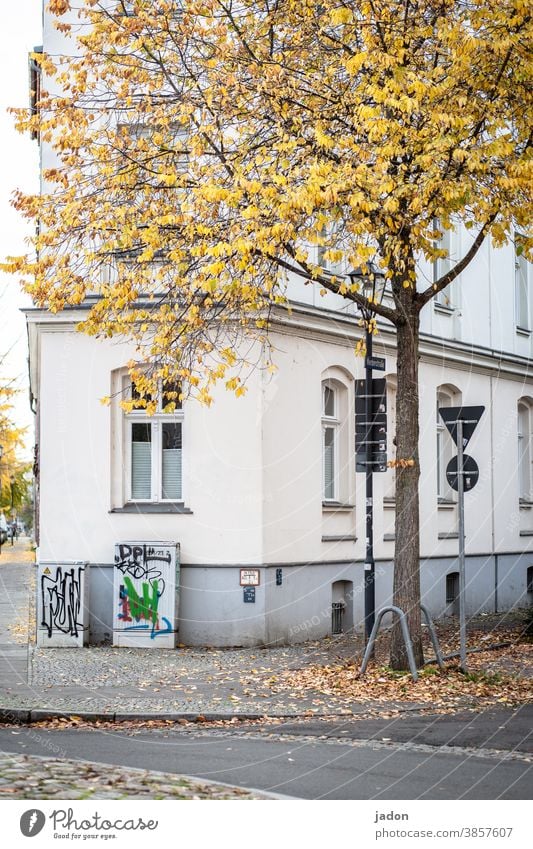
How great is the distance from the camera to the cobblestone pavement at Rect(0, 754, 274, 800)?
24.0 feet

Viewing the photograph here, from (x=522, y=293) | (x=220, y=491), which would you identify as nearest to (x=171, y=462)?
(x=220, y=491)

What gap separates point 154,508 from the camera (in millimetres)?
17969

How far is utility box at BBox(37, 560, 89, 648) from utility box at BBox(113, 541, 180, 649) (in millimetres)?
503

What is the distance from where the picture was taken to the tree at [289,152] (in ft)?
40.8

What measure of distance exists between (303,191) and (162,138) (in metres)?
2.91

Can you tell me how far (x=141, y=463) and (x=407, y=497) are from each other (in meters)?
5.61

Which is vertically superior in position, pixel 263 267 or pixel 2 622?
pixel 263 267

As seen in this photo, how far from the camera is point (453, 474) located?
1416 centimetres

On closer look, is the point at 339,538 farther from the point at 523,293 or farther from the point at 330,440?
the point at 523,293

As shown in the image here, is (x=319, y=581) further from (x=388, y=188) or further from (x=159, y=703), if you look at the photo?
(x=388, y=188)

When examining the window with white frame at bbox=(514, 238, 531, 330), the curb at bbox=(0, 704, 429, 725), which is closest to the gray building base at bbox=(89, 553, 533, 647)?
the curb at bbox=(0, 704, 429, 725)

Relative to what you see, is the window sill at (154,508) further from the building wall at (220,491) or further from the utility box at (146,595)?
the utility box at (146,595)
